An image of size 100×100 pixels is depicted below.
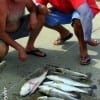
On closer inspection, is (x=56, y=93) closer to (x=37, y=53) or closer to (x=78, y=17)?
(x=78, y=17)

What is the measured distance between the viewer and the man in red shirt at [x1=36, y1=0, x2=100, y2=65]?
470 cm

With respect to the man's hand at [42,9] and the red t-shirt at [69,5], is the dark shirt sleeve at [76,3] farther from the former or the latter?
the man's hand at [42,9]

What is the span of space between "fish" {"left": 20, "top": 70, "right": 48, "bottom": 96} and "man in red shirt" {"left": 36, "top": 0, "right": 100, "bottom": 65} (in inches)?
29.3

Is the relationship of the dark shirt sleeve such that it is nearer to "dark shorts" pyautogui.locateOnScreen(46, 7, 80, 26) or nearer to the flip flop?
"dark shorts" pyautogui.locateOnScreen(46, 7, 80, 26)

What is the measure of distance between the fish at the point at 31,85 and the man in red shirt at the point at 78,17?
743 millimetres

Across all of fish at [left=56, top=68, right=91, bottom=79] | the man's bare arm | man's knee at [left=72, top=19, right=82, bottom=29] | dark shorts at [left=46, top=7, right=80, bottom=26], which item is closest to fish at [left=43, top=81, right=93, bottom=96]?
fish at [left=56, top=68, right=91, bottom=79]

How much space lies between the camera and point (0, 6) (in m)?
4.37

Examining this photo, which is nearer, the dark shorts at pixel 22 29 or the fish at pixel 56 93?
the fish at pixel 56 93

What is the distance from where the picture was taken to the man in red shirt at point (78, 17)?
470 centimetres

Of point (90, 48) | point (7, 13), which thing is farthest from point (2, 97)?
point (90, 48)

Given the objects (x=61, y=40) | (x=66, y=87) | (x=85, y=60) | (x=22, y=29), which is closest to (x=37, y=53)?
(x=22, y=29)

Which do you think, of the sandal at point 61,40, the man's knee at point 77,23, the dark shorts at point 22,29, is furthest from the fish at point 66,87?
the sandal at point 61,40

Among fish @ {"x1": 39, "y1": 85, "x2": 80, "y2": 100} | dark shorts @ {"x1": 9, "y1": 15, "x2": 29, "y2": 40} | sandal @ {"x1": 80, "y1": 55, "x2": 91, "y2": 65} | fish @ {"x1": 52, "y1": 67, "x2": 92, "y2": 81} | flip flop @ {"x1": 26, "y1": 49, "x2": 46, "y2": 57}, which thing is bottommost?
fish @ {"x1": 39, "y1": 85, "x2": 80, "y2": 100}

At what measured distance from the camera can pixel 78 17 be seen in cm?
470
